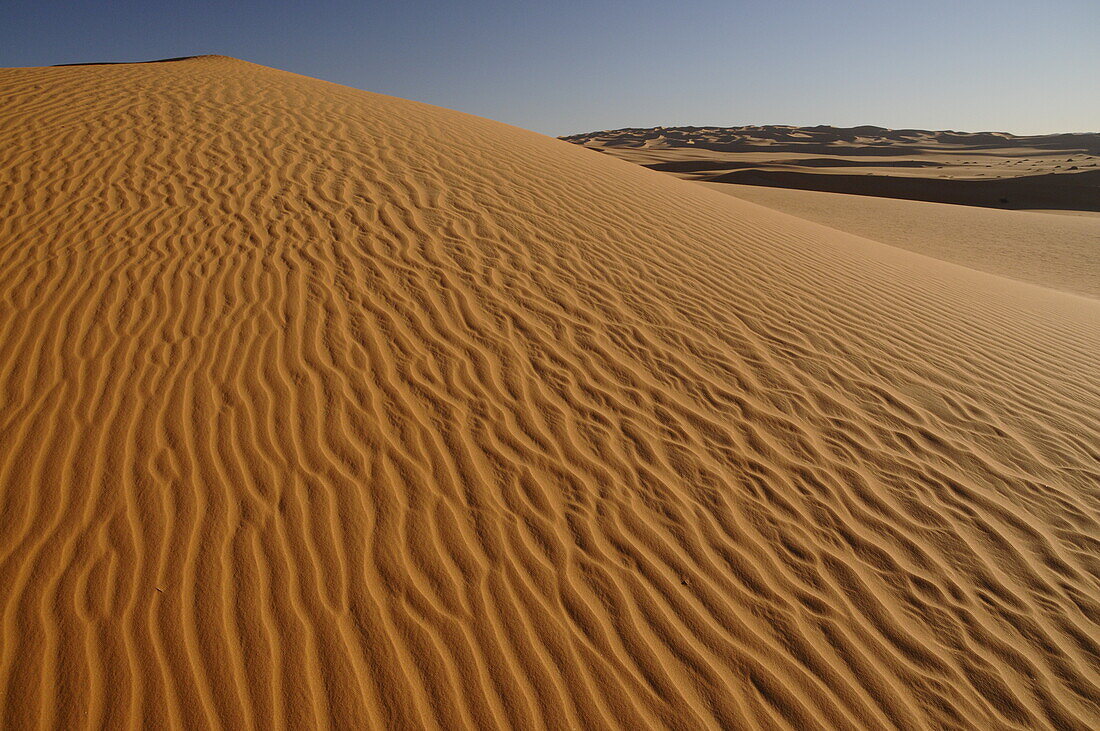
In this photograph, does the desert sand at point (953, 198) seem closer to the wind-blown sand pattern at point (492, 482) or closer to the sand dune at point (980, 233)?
the sand dune at point (980, 233)

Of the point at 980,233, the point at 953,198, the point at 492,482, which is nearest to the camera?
the point at 492,482

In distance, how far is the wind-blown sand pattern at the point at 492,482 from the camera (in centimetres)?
229

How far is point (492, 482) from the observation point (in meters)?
3.16

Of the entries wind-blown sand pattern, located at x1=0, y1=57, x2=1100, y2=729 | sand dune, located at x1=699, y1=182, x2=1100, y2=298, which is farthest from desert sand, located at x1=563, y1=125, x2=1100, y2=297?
wind-blown sand pattern, located at x1=0, y1=57, x2=1100, y2=729

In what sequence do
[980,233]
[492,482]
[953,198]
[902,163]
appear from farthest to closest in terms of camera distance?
1. [902,163]
2. [953,198]
3. [980,233]
4. [492,482]

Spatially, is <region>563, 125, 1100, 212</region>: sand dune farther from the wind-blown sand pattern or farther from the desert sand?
the wind-blown sand pattern

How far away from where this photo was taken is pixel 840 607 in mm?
2736

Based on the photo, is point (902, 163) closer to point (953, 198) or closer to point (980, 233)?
point (953, 198)

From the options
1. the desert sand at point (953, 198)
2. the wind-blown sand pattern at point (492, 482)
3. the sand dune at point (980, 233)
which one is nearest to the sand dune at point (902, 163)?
the desert sand at point (953, 198)

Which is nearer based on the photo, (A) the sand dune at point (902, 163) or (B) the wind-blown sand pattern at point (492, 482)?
(B) the wind-blown sand pattern at point (492, 482)

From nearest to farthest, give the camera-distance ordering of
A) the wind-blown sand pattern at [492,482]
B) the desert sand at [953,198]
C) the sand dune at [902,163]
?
the wind-blown sand pattern at [492,482] < the desert sand at [953,198] < the sand dune at [902,163]

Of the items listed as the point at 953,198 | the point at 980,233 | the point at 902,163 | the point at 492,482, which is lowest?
the point at 980,233

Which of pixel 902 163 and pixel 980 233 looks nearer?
pixel 980 233

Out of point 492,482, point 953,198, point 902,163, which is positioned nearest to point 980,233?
point 953,198
